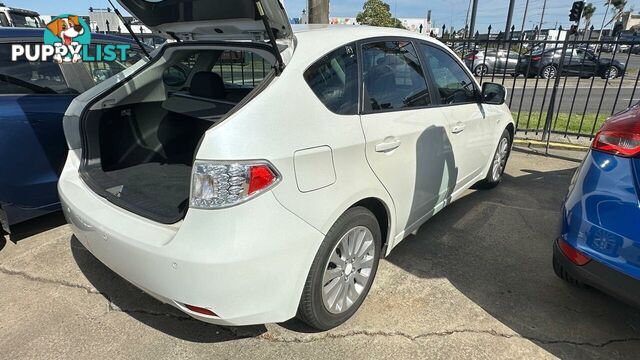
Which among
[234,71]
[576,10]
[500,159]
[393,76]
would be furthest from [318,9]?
[576,10]

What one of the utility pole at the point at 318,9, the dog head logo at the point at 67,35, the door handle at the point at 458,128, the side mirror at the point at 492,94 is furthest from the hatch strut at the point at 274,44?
the utility pole at the point at 318,9

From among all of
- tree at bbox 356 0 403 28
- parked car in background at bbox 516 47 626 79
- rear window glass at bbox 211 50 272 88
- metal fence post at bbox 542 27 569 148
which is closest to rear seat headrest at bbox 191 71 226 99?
rear window glass at bbox 211 50 272 88

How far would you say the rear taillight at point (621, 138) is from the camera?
77.1 inches

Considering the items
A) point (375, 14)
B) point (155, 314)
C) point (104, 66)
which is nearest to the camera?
point (155, 314)

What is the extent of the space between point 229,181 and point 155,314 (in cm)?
130

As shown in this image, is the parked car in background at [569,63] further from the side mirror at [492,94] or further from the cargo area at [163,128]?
the cargo area at [163,128]

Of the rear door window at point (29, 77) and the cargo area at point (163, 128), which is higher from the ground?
the rear door window at point (29, 77)

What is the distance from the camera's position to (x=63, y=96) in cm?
348

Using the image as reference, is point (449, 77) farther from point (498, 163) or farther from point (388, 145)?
point (498, 163)

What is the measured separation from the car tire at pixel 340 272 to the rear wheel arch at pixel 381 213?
69mm

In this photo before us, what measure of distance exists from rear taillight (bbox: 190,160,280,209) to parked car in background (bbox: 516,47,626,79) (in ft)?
19.1

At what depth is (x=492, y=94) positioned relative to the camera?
3621 mm

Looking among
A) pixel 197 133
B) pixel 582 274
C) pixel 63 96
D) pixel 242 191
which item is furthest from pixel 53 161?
pixel 582 274

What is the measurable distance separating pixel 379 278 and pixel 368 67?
4.69 feet
